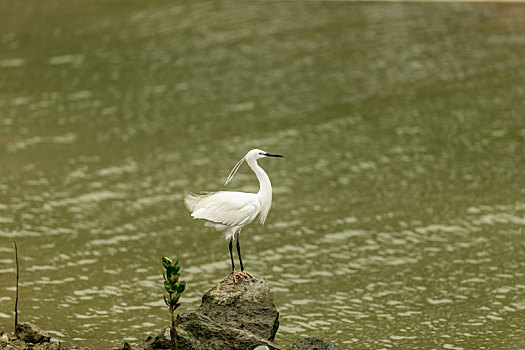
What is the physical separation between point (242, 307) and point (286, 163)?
13.9 meters

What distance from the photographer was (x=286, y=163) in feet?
96.1

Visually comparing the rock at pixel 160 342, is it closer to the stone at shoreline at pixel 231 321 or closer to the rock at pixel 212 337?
the stone at shoreline at pixel 231 321

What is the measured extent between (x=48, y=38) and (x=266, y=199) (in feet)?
102

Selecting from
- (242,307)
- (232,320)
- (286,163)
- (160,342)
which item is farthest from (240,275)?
(286,163)

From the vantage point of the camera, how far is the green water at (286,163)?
20438 millimetres

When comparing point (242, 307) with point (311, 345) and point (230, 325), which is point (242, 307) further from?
point (311, 345)

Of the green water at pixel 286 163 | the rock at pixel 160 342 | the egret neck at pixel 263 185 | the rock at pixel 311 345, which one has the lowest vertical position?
the green water at pixel 286 163

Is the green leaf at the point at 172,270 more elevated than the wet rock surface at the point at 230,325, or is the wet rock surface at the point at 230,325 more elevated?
the green leaf at the point at 172,270

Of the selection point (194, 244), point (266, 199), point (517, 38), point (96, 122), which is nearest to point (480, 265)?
point (194, 244)

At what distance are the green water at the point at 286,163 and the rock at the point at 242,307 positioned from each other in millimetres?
2861

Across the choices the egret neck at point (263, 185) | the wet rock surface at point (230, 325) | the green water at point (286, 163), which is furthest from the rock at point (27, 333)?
the egret neck at point (263, 185)

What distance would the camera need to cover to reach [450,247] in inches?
920

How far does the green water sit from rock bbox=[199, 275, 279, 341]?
286 centimetres

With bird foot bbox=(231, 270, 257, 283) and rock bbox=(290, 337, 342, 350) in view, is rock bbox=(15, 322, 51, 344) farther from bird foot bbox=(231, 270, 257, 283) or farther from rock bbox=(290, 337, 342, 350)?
rock bbox=(290, 337, 342, 350)
